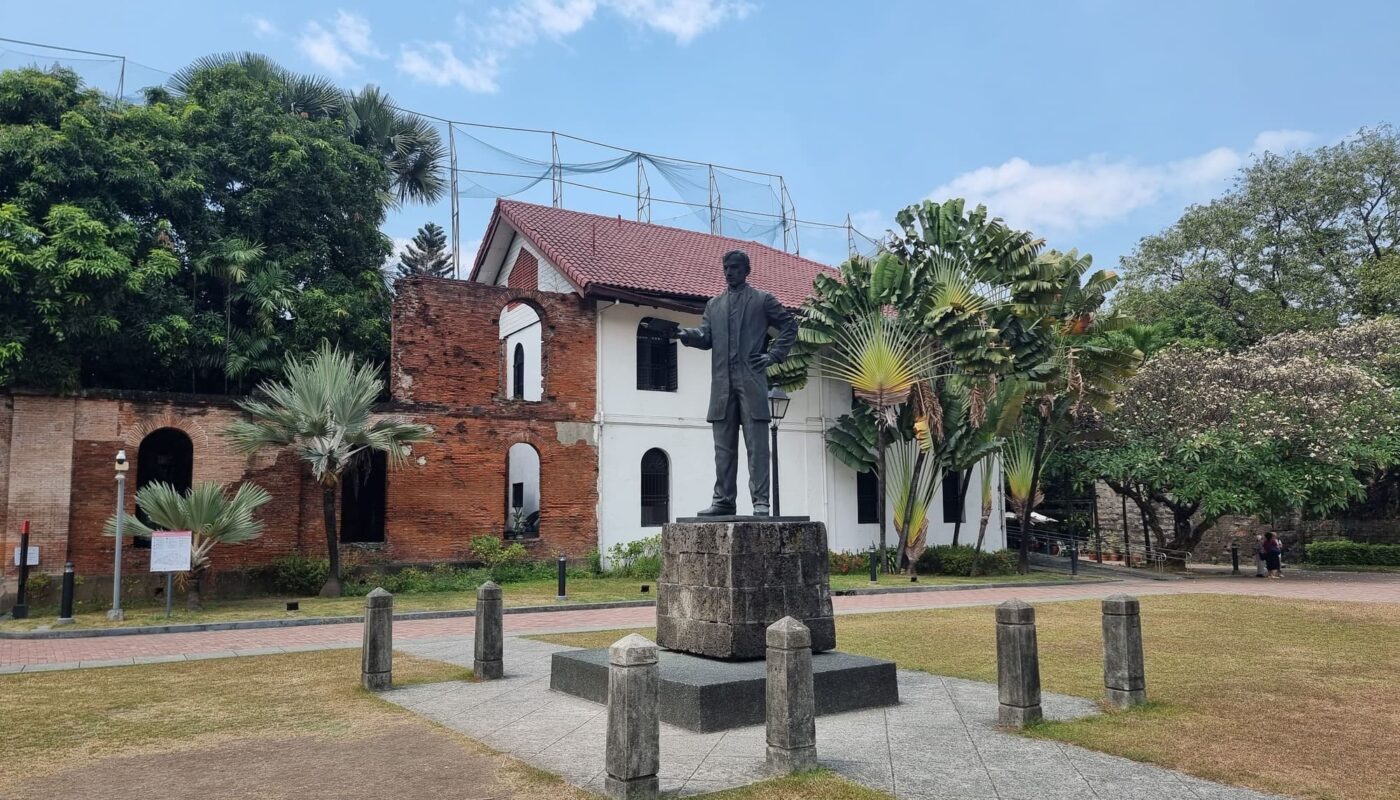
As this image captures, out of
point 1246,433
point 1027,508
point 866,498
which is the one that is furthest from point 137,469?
point 1246,433

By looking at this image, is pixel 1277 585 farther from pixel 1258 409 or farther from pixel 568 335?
pixel 568 335

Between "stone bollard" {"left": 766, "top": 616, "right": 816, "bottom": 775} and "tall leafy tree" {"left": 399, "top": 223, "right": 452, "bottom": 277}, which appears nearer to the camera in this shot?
"stone bollard" {"left": 766, "top": 616, "right": 816, "bottom": 775}

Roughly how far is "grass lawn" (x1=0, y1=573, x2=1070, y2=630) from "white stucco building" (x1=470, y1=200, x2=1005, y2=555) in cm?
295

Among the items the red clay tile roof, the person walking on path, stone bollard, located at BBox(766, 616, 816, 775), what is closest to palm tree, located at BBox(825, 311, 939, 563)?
the red clay tile roof

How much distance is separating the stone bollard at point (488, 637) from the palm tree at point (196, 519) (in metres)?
8.59

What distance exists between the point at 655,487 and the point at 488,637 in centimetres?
1387

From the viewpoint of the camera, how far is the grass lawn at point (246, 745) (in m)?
4.94

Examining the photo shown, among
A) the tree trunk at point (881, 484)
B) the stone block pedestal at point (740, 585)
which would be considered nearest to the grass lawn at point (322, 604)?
the tree trunk at point (881, 484)

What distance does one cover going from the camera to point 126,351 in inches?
696

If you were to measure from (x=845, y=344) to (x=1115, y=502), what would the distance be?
17.6m

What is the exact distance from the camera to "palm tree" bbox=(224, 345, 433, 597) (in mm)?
15992

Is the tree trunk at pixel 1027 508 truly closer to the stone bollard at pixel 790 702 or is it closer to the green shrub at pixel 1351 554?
the green shrub at pixel 1351 554

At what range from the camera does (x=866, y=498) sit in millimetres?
25016

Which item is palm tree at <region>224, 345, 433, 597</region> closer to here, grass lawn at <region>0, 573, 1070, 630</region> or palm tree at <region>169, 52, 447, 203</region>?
grass lawn at <region>0, 573, 1070, 630</region>
